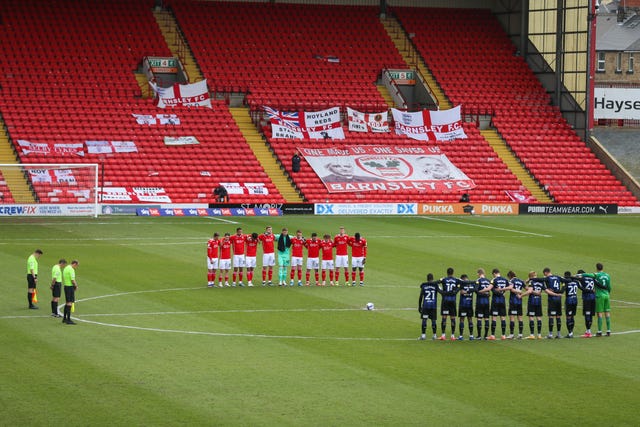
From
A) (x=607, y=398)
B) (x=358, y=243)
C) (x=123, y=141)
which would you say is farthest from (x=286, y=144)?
(x=607, y=398)

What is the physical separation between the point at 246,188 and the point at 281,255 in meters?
22.7

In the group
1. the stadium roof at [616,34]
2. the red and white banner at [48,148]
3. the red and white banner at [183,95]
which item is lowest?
the red and white banner at [48,148]

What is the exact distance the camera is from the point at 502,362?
78.0 ft

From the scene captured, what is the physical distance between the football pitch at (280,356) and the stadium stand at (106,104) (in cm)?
1557

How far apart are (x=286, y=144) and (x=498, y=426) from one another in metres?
43.5

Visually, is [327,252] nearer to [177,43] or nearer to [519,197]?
[519,197]

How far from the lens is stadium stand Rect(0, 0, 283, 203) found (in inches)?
2219

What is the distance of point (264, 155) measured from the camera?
6006 cm

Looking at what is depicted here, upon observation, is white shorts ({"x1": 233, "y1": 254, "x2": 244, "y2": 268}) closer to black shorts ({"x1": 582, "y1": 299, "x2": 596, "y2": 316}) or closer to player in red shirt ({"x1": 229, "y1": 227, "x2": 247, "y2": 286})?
player in red shirt ({"x1": 229, "y1": 227, "x2": 247, "y2": 286})

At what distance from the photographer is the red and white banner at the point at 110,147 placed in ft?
187

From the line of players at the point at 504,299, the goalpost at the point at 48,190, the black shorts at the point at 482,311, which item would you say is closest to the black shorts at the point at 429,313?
the line of players at the point at 504,299

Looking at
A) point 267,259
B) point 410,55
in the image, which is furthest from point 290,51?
point 267,259

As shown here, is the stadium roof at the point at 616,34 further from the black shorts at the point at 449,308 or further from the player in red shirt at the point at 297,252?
the black shorts at the point at 449,308

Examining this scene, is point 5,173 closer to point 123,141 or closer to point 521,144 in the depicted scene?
point 123,141
